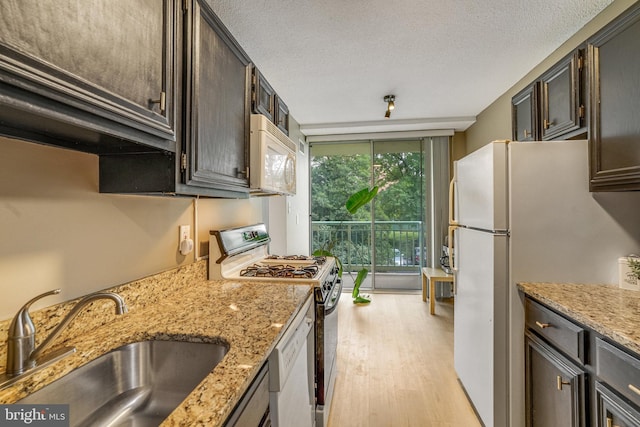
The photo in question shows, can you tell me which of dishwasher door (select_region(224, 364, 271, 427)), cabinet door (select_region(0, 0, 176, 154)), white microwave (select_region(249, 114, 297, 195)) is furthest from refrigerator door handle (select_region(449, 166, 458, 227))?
cabinet door (select_region(0, 0, 176, 154))

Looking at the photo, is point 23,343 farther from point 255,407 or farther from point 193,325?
point 255,407

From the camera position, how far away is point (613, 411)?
1016 millimetres

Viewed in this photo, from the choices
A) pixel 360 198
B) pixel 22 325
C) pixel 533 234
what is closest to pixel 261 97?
pixel 22 325

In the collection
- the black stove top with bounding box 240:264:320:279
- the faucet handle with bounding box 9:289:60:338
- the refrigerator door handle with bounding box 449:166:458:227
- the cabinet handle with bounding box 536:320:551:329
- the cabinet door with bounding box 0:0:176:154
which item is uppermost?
the cabinet door with bounding box 0:0:176:154

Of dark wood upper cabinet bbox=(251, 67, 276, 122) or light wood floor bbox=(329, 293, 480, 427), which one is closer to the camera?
dark wood upper cabinet bbox=(251, 67, 276, 122)

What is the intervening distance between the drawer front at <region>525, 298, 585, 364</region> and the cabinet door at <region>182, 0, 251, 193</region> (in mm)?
1606

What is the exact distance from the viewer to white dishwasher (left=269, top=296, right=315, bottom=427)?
952 millimetres

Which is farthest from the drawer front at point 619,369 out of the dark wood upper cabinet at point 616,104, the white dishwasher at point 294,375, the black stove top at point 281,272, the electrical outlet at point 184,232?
the electrical outlet at point 184,232

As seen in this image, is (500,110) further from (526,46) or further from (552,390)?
(552,390)

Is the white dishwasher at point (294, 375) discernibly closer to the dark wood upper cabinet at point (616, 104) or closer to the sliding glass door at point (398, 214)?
the dark wood upper cabinet at point (616, 104)

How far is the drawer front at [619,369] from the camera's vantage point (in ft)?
3.05

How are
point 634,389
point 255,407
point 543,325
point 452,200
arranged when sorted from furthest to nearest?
point 452,200
point 543,325
point 634,389
point 255,407

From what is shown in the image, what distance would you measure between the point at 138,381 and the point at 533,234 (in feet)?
6.09

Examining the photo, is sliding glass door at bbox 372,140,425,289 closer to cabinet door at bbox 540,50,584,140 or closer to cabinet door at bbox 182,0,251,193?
cabinet door at bbox 540,50,584,140
